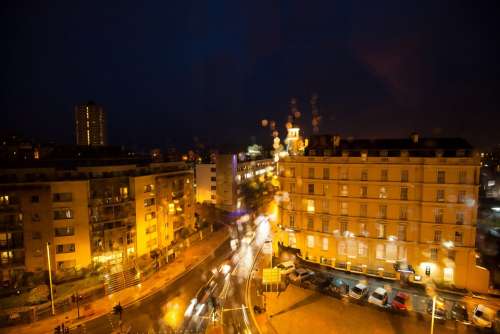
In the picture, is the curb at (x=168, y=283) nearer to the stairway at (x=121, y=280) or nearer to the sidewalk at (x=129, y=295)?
the sidewalk at (x=129, y=295)

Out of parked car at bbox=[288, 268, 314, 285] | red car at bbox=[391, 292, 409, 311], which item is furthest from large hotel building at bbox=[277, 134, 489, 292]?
red car at bbox=[391, 292, 409, 311]

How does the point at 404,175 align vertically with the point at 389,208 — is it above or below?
above

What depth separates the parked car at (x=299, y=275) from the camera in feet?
121

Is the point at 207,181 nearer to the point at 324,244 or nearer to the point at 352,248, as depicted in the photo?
the point at 324,244

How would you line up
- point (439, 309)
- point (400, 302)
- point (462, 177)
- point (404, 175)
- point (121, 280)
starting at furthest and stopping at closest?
point (121, 280) → point (404, 175) → point (462, 177) → point (400, 302) → point (439, 309)

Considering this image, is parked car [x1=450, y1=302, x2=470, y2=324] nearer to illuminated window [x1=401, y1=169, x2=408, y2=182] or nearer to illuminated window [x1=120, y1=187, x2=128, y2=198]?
illuminated window [x1=401, y1=169, x2=408, y2=182]

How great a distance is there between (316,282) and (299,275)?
226cm

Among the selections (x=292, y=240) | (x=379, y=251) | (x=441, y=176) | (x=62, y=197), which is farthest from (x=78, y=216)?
(x=441, y=176)

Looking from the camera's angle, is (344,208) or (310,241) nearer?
(344,208)

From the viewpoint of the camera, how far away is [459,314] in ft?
98.6

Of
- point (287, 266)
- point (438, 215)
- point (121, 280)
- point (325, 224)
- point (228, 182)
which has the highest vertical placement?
point (438, 215)

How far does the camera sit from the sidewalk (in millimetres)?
31672

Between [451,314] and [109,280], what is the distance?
4008cm

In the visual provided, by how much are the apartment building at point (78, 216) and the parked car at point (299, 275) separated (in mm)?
24250
